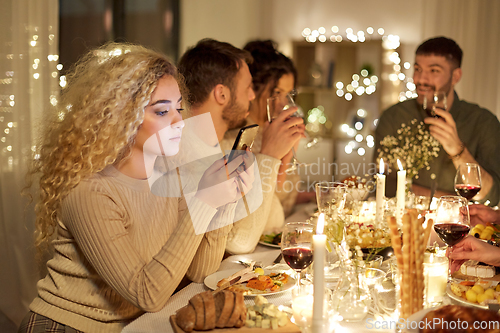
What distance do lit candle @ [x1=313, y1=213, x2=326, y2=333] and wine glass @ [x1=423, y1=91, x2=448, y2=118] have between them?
161 cm

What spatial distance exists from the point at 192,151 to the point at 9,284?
1.32m

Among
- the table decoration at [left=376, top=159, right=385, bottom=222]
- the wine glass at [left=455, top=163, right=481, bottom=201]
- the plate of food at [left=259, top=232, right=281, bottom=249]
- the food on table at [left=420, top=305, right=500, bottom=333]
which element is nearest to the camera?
the food on table at [left=420, top=305, right=500, bottom=333]

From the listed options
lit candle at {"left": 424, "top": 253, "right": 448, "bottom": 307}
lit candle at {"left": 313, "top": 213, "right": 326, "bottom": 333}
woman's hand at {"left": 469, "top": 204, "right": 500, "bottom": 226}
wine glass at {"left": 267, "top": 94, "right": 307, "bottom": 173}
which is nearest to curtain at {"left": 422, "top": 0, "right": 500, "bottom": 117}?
woman's hand at {"left": 469, "top": 204, "right": 500, "bottom": 226}

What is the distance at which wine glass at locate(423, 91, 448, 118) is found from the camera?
2197 mm

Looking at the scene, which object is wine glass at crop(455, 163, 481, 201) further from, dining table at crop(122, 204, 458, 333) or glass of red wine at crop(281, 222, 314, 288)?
glass of red wine at crop(281, 222, 314, 288)

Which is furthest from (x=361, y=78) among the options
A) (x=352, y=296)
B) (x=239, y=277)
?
(x=352, y=296)

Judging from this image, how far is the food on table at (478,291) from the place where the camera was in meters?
1.07

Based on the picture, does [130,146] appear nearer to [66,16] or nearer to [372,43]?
[66,16]

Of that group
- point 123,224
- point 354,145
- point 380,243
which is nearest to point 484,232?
point 380,243

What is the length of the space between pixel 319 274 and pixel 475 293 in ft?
1.63

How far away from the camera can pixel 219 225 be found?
Result: 4.82 ft

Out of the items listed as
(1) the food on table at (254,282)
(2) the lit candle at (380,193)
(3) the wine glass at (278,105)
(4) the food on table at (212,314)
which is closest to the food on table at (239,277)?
(1) the food on table at (254,282)

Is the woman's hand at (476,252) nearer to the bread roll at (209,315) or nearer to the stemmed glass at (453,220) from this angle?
the stemmed glass at (453,220)

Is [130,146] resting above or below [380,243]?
above
